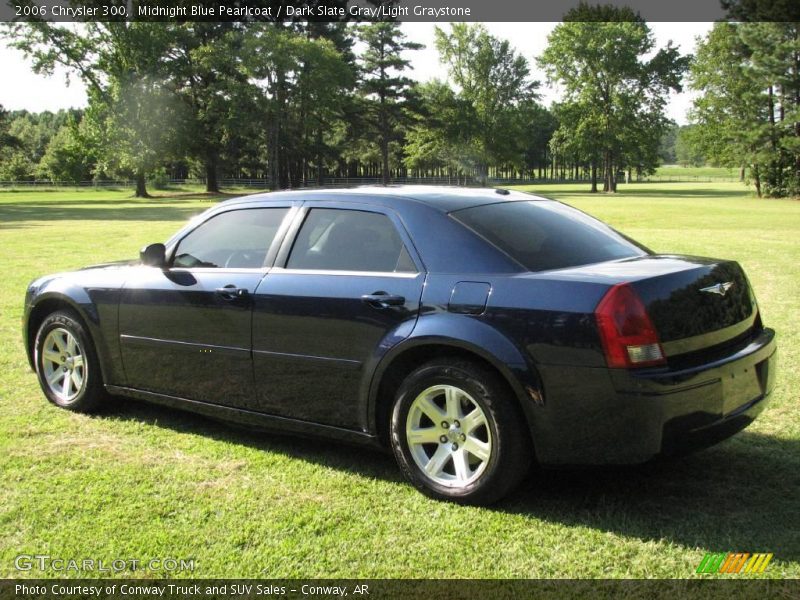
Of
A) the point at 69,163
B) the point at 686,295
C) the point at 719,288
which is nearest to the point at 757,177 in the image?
the point at 719,288

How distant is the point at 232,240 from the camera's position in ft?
16.0

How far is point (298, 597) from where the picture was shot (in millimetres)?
2979

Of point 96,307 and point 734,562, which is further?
point 96,307

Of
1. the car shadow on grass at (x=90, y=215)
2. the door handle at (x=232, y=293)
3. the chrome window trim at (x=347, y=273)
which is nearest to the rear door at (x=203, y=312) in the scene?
the door handle at (x=232, y=293)

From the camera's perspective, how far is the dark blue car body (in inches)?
134

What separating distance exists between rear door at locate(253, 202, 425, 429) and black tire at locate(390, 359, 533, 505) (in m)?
0.27

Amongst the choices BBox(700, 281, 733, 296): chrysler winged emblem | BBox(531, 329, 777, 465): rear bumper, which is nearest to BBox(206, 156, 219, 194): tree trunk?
BBox(700, 281, 733, 296): chrysler winged emblem

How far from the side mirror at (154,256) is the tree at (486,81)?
72653mm

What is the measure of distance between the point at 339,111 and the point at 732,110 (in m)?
31.8

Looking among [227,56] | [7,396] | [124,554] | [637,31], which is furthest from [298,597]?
[637,31]

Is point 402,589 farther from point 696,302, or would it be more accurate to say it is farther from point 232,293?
point 232,293

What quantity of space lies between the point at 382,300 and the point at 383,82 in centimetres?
6496

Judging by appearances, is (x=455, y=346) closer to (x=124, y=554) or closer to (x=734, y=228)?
(x=124, y=554)
